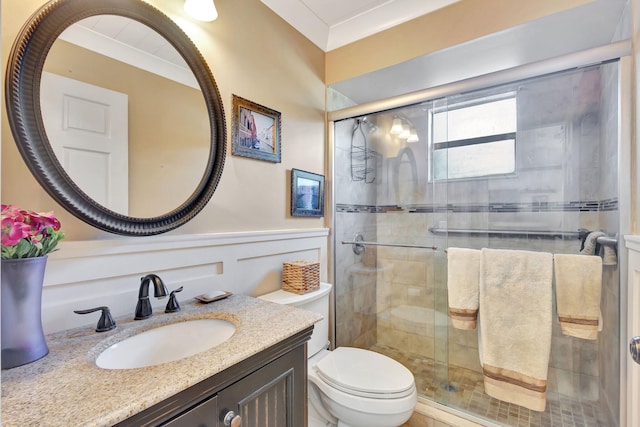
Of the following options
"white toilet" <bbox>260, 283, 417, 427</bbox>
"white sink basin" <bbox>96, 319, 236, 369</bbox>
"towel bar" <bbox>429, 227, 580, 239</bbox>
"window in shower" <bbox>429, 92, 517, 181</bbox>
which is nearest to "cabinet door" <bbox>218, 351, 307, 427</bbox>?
"white sink basin" <bbox>96, 319, 236, 369</bbox>

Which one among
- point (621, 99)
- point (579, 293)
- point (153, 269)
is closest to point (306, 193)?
point (153, 269)

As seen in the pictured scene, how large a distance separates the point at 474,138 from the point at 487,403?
1.66 metres

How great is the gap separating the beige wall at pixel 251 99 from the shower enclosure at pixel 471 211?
0.36 meters

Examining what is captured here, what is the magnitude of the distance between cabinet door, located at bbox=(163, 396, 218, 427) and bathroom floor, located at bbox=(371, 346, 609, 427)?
61.1 inches

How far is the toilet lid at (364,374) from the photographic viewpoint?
1.33 metres

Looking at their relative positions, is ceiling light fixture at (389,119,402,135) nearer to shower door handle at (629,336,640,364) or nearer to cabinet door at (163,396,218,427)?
shower door handle at (629,336,640,364)

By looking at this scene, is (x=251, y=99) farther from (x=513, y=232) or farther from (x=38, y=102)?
(x=513, y=232)

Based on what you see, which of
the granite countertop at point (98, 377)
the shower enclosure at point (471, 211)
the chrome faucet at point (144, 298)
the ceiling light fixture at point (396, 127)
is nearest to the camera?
the granite countertop at point (98, 377)

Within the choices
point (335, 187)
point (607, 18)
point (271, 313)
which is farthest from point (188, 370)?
point (607, 18)

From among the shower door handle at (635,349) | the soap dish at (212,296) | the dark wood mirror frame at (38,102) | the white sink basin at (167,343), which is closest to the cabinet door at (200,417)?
the white sink basin at (167,343)

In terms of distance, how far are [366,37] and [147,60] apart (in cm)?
135

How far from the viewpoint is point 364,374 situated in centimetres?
144

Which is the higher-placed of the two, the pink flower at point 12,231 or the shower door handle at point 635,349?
the pink flower at point 12,231

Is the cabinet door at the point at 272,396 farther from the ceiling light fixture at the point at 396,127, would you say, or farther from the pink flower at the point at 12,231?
the ceiling light fixture at the point at 396,127
